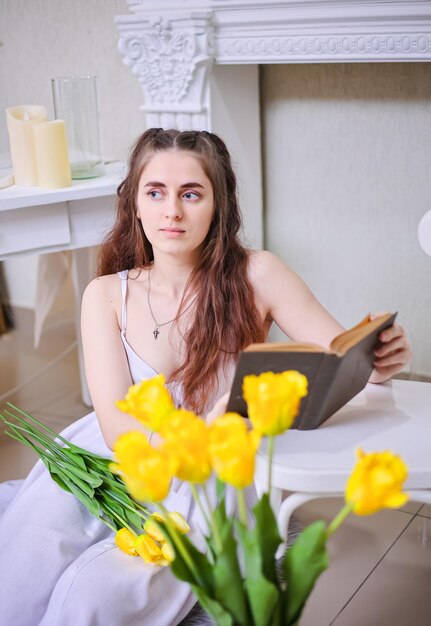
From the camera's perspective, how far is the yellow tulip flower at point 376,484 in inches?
26.6

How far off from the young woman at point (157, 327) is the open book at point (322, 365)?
0.20 metres

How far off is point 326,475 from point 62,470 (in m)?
0.59

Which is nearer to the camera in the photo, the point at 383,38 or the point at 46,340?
the point at 383,38

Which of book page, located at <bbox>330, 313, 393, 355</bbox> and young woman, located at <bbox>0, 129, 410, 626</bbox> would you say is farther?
young woman, located at <bbox>0, 129, 410, 626</bbox>

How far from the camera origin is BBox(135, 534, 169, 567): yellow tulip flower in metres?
1.34

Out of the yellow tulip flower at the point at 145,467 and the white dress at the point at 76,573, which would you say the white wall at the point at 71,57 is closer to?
the white dress at the point at 76,573

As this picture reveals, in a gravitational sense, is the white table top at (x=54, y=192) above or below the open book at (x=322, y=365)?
above

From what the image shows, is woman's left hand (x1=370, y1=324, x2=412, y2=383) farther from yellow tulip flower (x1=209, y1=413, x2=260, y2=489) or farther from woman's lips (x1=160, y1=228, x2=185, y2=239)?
yellow tulip flower (x1=209, y1=413, x2=260, y2=489)

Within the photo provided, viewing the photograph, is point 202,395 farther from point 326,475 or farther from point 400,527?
point 400,527

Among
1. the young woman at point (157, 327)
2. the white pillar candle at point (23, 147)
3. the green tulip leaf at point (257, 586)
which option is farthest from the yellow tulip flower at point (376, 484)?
the white pillar candle at point (23, 147)

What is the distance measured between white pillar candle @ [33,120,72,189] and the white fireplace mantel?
1.29 ft

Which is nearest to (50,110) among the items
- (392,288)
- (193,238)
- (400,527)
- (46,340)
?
(46,340)

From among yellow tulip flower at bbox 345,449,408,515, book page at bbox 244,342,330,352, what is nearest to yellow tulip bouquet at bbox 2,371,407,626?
yellow tulip flower at bbox 345,449,408,515

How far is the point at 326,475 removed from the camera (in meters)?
1.11
